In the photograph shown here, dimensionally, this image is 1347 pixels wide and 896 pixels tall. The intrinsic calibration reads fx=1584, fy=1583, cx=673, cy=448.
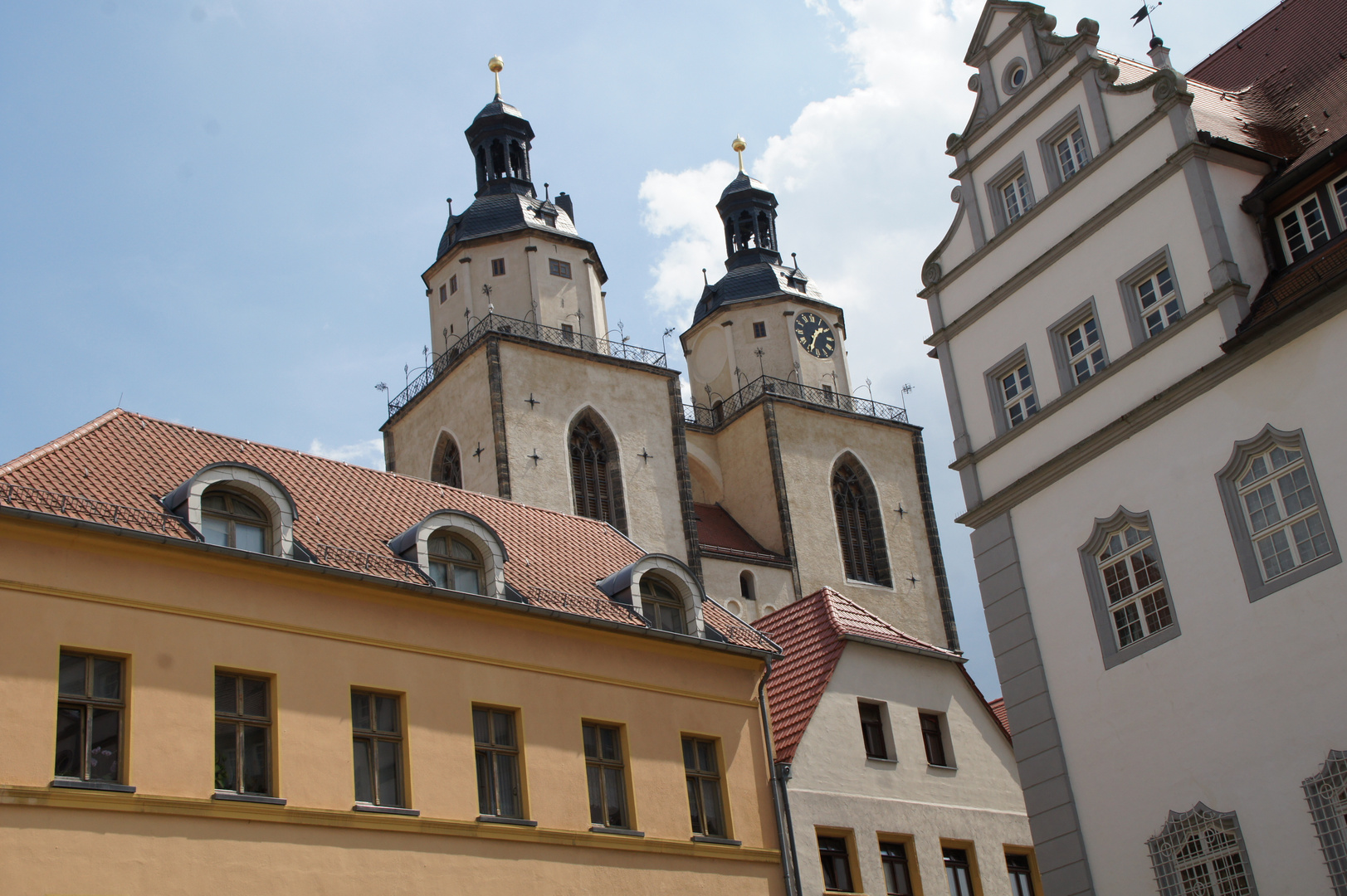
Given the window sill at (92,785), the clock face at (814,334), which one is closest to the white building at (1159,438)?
the window sill at (92,785)

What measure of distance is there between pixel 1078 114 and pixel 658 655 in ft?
29.4

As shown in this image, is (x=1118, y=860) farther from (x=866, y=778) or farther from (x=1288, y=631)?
(x=866, y=778)

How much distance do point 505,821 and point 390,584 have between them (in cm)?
300

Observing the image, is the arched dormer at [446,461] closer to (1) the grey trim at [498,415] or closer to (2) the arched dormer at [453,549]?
(1) the grey trim at [498,415]

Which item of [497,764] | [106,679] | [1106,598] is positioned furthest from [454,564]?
[1106,598]

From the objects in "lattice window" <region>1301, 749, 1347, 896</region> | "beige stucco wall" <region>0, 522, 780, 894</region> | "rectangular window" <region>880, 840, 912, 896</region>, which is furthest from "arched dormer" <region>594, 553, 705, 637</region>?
"lattice window" <region>1301, 749, 1347, 896</region>

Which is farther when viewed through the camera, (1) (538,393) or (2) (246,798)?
(1) (538,393)

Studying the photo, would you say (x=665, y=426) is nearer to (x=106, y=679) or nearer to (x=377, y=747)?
(x=377, y=747)

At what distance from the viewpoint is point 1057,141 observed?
2114 cm

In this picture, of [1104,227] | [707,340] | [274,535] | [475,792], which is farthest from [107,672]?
[707,340]

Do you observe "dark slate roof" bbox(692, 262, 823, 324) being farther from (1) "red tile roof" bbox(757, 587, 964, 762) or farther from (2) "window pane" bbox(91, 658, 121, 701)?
(2) "window pane" bbox(91, 658, 121, 701)

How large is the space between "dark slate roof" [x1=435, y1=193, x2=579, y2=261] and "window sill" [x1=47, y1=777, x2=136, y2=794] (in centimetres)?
3112

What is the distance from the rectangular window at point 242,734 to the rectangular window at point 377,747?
1074 mm

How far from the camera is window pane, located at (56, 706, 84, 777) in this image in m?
15.0
